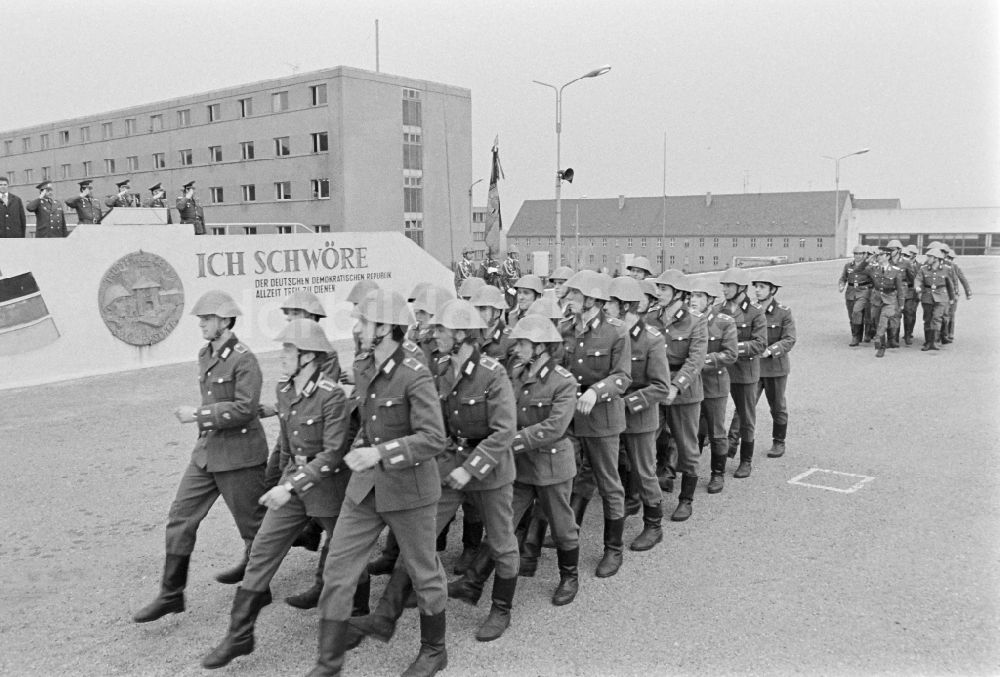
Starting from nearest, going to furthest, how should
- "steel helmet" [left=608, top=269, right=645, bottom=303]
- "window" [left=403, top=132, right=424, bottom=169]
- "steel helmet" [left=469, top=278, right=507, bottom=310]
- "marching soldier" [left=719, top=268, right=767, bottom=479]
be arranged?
1. "steel helmet" [left=469, top=278, right=507, bottom=310]
2. "steel helmet" [left=608, top=269, right=645, bottom=303]
3. "marching soldier" [left=719, top=268, right=767, bottom=479]
4. "window" [left=403, top=132, right=424, bottom=169]

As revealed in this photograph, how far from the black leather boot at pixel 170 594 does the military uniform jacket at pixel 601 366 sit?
2762 millimetres

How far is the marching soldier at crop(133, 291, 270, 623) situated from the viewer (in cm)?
520

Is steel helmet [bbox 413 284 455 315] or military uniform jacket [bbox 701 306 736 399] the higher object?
steel helmet [bbox 413 284 455 315]

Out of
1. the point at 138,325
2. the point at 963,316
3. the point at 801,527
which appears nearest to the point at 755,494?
the point at 801,527

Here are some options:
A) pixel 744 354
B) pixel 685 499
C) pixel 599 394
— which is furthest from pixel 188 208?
pixel 599 394

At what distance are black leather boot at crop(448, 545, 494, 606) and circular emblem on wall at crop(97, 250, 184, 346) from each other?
11.2 m

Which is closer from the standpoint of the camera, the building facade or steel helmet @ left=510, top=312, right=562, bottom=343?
steel helmet @ left=510, top=312, right=562, bottom=343

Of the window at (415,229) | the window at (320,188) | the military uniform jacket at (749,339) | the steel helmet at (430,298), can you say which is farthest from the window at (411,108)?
the steel helmet at (430,298)

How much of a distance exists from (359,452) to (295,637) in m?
1.43

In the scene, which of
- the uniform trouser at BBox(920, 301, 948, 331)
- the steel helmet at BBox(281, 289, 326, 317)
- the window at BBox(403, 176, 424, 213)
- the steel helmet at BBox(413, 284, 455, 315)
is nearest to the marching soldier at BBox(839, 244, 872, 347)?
the uniform trouser at BBox(920, 301, 948, 331)

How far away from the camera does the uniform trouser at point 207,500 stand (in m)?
5.25

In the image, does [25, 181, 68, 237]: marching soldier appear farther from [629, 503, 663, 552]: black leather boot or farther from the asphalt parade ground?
[629, 503, 663, 552]: black leather boot

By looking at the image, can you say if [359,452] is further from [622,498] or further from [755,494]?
[755,494]

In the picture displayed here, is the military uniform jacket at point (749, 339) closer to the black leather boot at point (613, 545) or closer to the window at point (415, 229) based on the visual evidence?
the black leather boot at point (613, 545)
